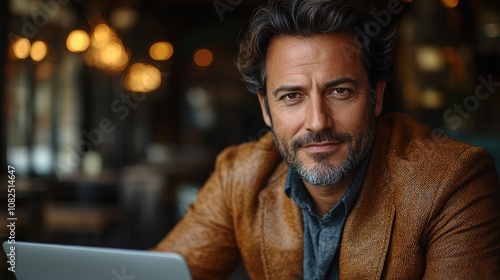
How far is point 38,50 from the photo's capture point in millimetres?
8188

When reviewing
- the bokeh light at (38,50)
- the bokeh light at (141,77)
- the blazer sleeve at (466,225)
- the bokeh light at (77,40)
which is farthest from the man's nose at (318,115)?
the bokeh light at (141,77)

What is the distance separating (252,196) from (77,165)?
7.46 m

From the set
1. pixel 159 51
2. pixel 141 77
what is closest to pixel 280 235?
pixel 141 77

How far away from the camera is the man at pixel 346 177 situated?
1.55 meters

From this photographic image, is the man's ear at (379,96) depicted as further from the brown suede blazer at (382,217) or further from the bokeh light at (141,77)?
the bokeh light at (141,77)

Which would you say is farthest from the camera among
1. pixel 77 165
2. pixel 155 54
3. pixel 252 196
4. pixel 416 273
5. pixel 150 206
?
pixel 155 54

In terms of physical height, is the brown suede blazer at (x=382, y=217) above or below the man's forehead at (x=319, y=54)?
below

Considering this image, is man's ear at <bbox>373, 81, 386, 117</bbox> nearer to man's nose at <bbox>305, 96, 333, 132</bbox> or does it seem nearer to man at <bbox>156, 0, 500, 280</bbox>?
man at <bbox>156, 0, 500, 280</bbox>

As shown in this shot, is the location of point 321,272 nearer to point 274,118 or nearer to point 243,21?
point 274,118

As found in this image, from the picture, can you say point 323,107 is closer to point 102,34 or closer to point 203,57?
point 102,34

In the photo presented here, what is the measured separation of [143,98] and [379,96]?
1012 centimetres

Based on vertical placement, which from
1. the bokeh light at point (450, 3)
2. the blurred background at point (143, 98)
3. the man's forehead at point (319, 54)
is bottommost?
the blurred background at point (143, 98)

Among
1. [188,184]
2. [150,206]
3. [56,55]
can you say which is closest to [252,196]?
[150,206]

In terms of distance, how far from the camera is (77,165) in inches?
349
